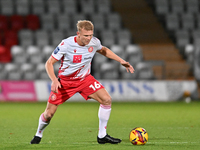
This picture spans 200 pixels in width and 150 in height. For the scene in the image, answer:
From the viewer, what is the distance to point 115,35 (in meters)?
17.7

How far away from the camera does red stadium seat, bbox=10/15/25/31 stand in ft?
59.3

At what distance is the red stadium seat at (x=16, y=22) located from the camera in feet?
59.3

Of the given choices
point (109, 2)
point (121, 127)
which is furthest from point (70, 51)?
point (109, 2)

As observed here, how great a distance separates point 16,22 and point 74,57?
43.4ft

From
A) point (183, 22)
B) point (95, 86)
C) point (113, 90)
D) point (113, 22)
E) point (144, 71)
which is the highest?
point (95, 86)

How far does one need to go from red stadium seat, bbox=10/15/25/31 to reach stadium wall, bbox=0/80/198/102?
4.31 meters

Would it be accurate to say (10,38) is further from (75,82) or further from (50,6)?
(75,82)

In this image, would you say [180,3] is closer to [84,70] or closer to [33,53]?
[33,53]

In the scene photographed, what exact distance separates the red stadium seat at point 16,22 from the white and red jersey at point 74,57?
13.0 metres

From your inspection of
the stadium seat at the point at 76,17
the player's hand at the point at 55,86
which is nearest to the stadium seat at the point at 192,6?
the stadium seat at the point at 76,17

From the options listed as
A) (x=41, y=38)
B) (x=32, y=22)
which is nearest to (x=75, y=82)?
(x=41, y=38)

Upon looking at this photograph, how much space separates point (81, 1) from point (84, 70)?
14.3 metres

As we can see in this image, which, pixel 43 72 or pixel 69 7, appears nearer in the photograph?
pixel 43 72

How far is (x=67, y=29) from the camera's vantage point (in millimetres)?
18047
